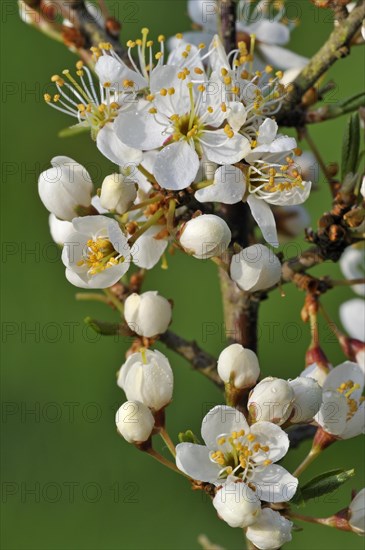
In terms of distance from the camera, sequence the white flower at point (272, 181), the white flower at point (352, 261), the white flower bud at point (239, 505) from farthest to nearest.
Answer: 1. the white flower at point (352, 261)
2. the white flower at point (272, 181)
3. the white flower bud at point (239, 505)

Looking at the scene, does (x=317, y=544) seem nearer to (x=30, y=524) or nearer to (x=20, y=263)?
(x=30, y=524)

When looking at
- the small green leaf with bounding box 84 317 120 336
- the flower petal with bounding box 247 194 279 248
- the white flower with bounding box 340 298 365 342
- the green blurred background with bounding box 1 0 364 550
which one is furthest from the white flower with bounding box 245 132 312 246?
the green blurred background with bounding box 1 0 364 550

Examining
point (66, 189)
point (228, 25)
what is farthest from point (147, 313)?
point (228, 25)

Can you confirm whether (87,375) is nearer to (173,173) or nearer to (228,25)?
(228,25)

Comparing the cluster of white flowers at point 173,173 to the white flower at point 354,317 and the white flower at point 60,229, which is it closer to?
the white flower at point 60,229

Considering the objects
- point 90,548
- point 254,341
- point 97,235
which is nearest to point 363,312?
point 254,341

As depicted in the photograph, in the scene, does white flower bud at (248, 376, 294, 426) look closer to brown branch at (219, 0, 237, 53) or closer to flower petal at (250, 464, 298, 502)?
flower petal at (250, 464, 298, 502)

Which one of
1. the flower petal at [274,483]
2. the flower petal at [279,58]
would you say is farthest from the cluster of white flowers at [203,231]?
the flower petal at [279,58]
